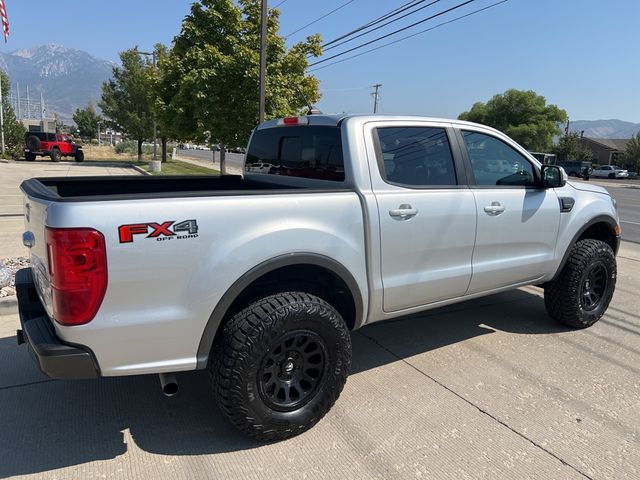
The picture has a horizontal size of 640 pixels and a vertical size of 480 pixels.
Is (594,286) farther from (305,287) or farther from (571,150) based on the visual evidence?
(571,150)

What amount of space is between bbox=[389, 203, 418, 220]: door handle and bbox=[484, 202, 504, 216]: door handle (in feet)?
2.52

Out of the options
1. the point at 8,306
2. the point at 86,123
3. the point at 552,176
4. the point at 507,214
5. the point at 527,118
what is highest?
the point at 527,118

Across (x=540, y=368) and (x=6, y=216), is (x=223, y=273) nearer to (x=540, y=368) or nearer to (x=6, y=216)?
(x=540, y=368)

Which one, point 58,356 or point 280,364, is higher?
point 58,356

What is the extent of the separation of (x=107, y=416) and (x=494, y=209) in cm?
303

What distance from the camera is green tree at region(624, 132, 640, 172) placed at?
60500 millimetres

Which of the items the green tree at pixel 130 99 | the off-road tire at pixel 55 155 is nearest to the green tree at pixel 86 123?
the green tree at pixel 130 99

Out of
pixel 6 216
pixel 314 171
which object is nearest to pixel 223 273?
pixel 314 171

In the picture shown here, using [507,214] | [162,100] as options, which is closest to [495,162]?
[507,214]

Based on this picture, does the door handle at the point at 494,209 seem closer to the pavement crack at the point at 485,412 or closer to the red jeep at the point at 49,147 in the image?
the pavement crack at the point at 485,412

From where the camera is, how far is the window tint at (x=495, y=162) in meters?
3.85

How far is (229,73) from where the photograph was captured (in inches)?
585

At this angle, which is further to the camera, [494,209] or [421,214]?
[494,209]

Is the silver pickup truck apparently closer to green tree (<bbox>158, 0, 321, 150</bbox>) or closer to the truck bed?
the truck bed
